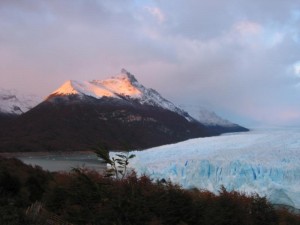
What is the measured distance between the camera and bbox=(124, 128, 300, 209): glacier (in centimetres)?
1872

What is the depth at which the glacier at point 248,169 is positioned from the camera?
1872 centimetres

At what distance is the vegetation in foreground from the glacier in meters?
6.45

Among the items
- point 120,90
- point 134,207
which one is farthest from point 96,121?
point 134,207

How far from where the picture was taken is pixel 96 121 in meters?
112

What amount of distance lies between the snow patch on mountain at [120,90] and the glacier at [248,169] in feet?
359

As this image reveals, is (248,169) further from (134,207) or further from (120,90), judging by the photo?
(120,90)

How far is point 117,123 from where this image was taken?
116 metres

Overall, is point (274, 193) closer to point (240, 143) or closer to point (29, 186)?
point (240, 143)

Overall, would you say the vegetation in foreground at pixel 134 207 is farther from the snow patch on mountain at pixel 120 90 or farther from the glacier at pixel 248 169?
the snow patch on mountain at pixel 120 90

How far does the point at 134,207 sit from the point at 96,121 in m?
105

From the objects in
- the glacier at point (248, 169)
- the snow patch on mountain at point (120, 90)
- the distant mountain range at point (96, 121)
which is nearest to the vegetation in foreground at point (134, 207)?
the glacier at point (248, 169)

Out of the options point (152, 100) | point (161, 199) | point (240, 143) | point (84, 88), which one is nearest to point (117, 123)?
point (84, 88)

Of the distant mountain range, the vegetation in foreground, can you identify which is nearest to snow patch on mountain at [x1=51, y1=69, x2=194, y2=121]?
the distant mountain range

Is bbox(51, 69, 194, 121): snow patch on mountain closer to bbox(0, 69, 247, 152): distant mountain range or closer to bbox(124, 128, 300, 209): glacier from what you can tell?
bbox(0, 69, 247, 152): distant mountain range
